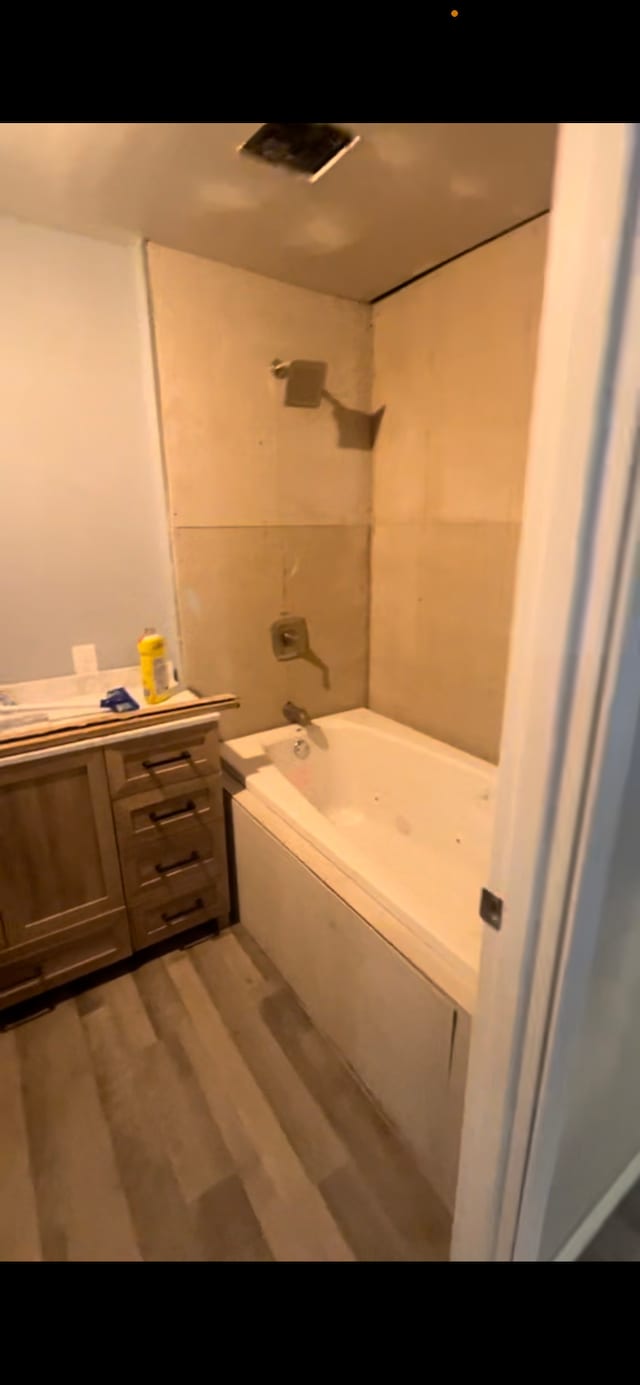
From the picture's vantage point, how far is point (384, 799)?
90.2 inches

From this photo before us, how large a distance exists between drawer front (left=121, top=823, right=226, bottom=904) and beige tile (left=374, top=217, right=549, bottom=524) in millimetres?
1422

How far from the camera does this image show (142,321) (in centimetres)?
178

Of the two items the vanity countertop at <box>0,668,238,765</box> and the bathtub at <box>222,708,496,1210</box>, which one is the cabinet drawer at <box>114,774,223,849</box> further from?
the vanity countertop at <box>0,668,238,765</box>

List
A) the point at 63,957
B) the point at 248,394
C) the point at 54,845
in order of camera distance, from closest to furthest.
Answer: the point at 54,845 → the point at 63,957 → the point at 248,394

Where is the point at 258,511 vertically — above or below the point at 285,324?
below

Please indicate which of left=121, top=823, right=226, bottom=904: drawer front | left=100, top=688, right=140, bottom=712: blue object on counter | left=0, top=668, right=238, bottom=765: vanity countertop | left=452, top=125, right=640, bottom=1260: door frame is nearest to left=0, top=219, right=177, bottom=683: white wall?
left=0, top=668, right=238, bottom=765: vanity countertop

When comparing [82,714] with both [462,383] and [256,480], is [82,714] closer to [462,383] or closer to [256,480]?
[256,480]

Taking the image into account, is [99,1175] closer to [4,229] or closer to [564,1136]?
[564,1136]

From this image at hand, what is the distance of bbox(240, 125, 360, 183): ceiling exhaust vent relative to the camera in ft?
3.88

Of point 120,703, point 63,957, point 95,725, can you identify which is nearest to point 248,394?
point 120,703

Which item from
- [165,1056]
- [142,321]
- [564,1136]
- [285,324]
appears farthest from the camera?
[285,324]

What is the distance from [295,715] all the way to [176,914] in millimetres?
898
